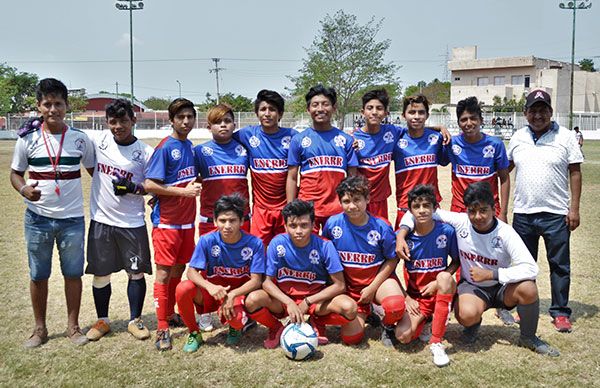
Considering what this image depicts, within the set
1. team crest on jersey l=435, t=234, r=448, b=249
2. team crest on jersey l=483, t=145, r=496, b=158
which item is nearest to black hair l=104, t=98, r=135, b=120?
team crest on jersey l=435, t=234, r=448, b=249

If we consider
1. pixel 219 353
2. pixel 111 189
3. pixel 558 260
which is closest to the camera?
pixel 219 353

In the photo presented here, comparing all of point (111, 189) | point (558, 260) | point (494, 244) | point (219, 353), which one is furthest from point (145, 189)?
point (558, 260)

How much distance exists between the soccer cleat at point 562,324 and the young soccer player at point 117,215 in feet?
11.8

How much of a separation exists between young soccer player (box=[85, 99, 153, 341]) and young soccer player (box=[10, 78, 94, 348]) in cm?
15

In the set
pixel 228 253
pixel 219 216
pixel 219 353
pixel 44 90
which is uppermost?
pixel 44 90

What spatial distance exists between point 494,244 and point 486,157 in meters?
1.05

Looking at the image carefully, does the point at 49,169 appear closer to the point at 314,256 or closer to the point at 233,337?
the point at 233,337

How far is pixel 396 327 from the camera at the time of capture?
419cm

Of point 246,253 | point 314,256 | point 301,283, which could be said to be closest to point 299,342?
point 301,283

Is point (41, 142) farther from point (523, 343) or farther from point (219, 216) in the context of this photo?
point (523, 343)

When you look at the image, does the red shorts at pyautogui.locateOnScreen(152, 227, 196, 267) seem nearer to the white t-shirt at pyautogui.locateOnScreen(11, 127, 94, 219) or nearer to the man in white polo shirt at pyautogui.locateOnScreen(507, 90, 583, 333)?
the white t-shirt at pyautogui.locateOnScreen(11, 127, 94, 219)

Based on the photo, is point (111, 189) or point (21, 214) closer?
point (111, 189)

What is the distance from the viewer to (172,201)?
4.44 meters

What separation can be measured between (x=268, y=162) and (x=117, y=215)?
1.42 meters
